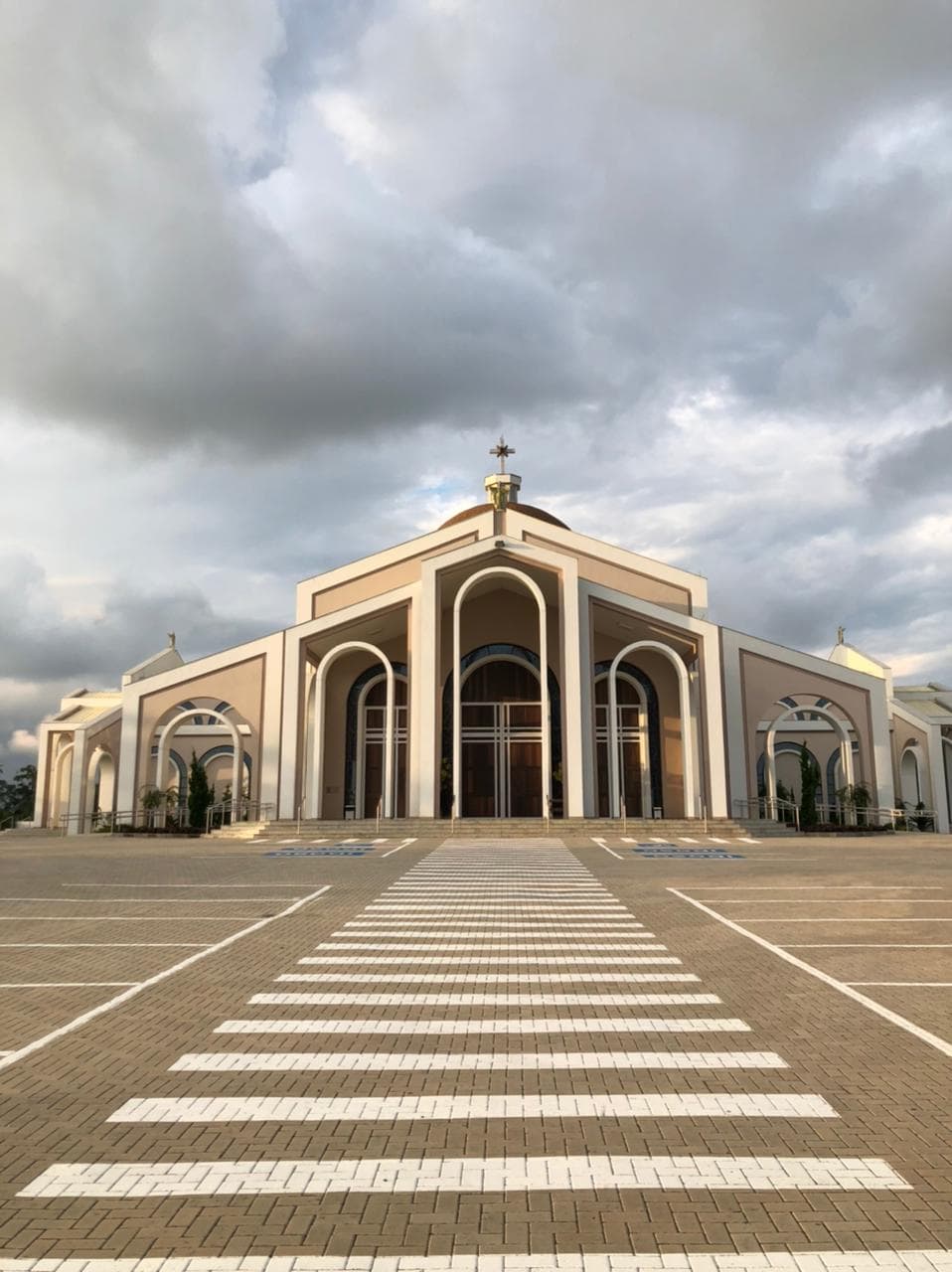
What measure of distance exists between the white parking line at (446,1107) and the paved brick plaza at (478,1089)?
2 cm

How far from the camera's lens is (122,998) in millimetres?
7719

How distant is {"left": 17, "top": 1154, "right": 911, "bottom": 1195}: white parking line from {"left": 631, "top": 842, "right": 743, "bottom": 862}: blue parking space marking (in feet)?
52.7

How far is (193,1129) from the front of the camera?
4.84m

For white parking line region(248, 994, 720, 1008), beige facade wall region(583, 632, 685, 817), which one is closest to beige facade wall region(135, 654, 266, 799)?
beige facade wall region(583, 632, 685, 817)

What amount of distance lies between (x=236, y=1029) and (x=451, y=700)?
2912 cm

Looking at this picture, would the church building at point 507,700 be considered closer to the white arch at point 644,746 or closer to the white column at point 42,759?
the white arch at point 644,746

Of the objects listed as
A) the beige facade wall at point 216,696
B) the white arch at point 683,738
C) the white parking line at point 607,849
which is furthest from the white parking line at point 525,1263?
the beige facade wall at point 216,696

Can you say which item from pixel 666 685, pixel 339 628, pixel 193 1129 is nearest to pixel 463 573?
pixel 339 628

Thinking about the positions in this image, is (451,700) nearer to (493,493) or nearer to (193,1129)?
(493,493)

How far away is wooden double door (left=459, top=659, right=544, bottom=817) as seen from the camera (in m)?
35.4

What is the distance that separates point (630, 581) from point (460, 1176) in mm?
34893

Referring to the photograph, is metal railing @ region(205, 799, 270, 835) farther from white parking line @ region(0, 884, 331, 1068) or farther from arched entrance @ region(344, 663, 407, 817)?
white parking line @ region(0, 884, 331, 1068)

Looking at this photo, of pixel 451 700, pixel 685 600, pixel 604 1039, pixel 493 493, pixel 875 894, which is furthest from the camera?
pixel 493 493

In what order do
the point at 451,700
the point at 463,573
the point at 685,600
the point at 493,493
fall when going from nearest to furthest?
1. the point at 463,573
2. the point at 451,700
3. the point at 685,600
4. the point at 493,493
